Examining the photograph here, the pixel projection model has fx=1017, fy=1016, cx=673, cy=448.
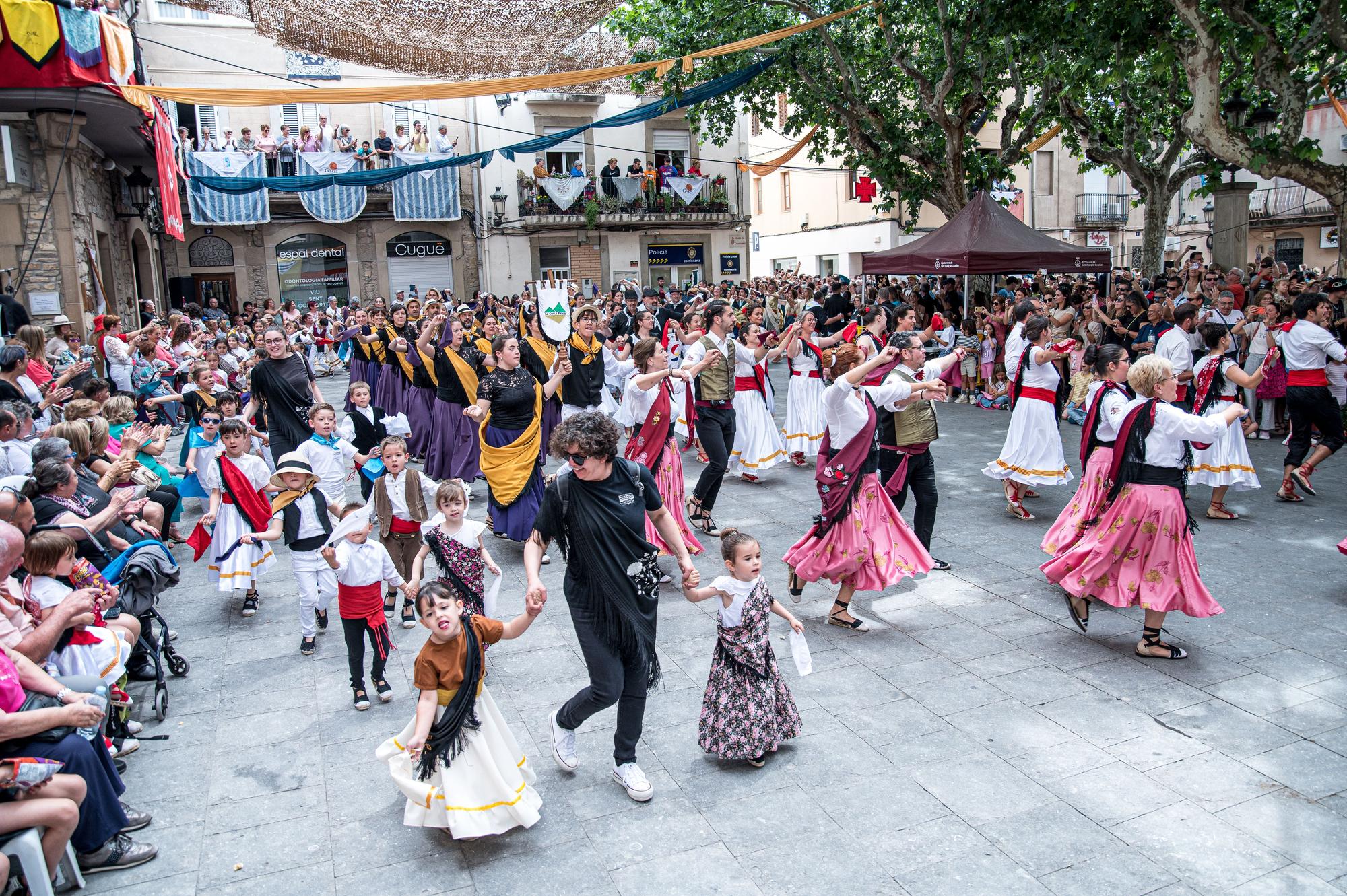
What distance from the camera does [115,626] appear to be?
191 inches

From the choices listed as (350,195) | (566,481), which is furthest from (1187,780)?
(350,195)

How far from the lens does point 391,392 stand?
11.9 m

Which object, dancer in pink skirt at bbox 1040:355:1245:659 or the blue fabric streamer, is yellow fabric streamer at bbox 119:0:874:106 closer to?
the blue fabric streamer

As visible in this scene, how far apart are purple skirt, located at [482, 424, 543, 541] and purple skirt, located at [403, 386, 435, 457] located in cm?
355

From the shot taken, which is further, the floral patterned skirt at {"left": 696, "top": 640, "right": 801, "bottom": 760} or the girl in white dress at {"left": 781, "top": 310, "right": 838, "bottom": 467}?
the girl in white dress at {"left": 781, "top": 310, "right": 838, "bottom": 467}

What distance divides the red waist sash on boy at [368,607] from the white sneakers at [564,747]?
129 centimetres

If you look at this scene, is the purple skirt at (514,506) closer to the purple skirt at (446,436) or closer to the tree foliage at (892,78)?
the purple skirt at (446,436)

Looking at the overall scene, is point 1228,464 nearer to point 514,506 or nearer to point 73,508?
point 514,506

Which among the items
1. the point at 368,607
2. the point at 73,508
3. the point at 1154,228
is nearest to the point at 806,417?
the point at 368,607

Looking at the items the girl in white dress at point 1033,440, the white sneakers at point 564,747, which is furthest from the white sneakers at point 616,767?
the girl in white dress at point 1033,440

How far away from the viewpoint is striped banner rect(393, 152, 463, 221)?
28.1 meters

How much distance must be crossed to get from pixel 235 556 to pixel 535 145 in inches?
386

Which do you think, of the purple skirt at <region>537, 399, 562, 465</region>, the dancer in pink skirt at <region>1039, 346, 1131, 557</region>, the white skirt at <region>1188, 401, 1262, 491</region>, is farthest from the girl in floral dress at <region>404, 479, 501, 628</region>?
the white skirt at <region>1188, 401, 1262, 491</region>

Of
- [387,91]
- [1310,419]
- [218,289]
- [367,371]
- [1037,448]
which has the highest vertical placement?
[387,91]
